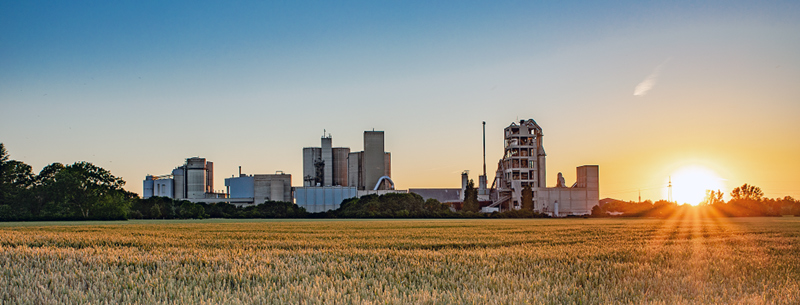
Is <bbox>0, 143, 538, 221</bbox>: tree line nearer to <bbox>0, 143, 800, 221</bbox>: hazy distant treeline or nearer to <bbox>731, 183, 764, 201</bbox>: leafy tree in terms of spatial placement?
<bbox>0, 143, 800, 221</bbox>: hazy distant treeline

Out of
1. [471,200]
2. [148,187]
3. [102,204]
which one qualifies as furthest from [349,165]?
[102,204]

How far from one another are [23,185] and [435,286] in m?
89.3

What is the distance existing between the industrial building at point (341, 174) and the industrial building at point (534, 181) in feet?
70.6

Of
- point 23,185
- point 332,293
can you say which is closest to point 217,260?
point 332,293

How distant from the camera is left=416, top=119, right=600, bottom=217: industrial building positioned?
101 m

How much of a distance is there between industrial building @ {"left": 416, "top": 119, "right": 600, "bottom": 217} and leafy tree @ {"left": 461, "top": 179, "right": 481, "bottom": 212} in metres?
2.82

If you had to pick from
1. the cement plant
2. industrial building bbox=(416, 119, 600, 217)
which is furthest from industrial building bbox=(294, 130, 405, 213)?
industrial building bbox=(416, 119, 600, 217)

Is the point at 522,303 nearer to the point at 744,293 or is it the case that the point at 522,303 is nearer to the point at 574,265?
the point at 744,293

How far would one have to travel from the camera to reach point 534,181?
103000 millimetres

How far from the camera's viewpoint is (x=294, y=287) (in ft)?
24.6

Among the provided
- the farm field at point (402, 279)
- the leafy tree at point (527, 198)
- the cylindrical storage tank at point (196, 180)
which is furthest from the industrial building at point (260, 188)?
the farm field at point (402, 279)

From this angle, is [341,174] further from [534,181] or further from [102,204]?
[102,204]

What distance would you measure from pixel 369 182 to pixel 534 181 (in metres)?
31.9

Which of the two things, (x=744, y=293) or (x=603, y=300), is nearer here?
(x=603, y=300)
